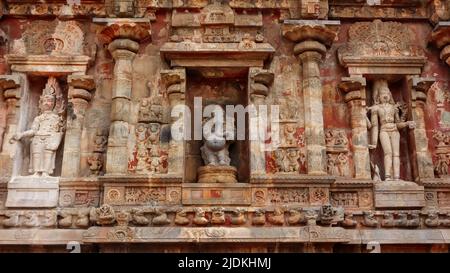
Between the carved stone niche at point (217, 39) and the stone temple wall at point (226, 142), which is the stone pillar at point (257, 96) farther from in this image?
the carved stone niche at point (217, 39)

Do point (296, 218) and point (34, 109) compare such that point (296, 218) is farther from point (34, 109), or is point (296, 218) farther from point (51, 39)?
point (51, 39)

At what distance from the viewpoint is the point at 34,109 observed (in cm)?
1095

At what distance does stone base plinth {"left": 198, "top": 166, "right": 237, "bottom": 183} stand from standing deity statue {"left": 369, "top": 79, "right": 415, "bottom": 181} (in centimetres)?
255

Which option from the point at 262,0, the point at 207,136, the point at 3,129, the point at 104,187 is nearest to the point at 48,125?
the point at 3,129

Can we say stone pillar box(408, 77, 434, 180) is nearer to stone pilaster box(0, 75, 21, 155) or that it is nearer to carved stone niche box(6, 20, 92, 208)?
carved stone niche box(6, 20, 92, 208)

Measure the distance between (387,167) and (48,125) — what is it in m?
6.03

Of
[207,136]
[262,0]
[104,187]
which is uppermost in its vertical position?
[262,0]

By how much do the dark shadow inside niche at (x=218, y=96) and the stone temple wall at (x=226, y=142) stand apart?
0.03 metres

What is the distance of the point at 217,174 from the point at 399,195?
3121 millimetres

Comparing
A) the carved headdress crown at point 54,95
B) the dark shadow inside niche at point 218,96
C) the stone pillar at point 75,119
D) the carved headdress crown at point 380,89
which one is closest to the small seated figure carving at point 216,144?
the dark shadow inside niche at point 218,96

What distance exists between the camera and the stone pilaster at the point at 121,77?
10.1m

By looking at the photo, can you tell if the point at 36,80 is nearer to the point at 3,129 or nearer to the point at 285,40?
the point at 3,129

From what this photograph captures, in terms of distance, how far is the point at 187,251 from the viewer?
9.53 meters

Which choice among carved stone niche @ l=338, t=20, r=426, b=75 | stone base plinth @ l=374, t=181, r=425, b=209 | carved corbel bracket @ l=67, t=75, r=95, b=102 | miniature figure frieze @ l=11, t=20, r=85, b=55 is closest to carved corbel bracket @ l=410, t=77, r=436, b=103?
carved stone niche @ l=338, t=20, r=426, b=75
